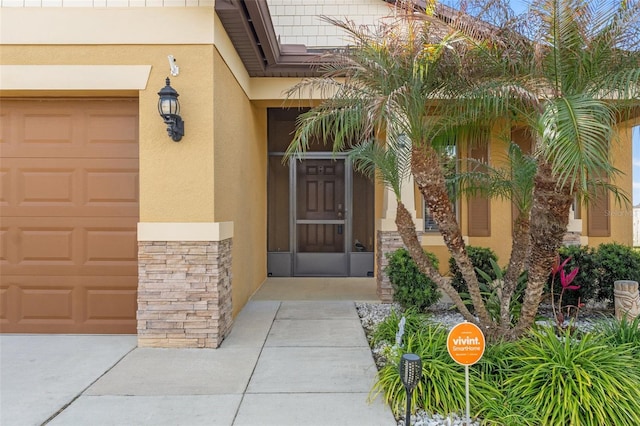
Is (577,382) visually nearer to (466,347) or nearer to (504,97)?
(466,347)

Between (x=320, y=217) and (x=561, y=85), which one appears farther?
(x=320, y=217)

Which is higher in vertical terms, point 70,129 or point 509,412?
point 70,129

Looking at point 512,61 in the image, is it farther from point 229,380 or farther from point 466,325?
point 229,380

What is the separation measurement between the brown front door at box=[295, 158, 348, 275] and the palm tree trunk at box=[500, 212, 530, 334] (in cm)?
485

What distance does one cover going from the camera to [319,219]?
353 inches

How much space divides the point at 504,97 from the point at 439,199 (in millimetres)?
1100

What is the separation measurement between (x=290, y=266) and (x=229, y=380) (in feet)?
17.0

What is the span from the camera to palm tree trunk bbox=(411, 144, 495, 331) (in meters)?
3.77

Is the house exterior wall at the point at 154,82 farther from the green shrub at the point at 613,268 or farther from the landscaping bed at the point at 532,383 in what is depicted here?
the landscaping bed at the point at 532,383

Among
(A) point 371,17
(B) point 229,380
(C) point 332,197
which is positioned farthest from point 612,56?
(C) point 332,197

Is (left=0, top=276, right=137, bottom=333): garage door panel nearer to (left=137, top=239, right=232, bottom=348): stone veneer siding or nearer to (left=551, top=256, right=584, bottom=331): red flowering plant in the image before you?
(left=137, top=239, right=232, bottom=348): stone veneer siding

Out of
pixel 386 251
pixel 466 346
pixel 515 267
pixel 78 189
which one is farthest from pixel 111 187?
pixel 515 267

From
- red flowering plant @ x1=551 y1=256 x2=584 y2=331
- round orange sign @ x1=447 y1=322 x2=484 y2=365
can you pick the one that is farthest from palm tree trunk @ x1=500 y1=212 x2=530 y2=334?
round orange sign @ x1=447 y1=322 x2=484 y2=365

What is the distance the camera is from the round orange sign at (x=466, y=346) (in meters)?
2.89
